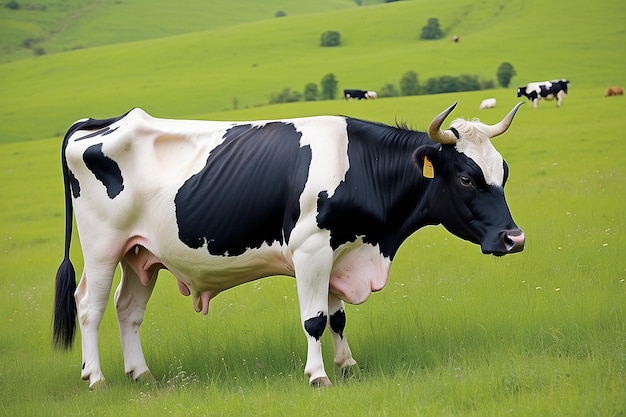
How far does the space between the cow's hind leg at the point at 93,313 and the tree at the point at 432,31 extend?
224 feet

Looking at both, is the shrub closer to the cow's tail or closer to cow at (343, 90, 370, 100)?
cow at (343, 90, 370, 100)

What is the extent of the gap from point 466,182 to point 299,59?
65.0 meters

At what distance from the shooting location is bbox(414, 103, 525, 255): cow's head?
6.80 metres

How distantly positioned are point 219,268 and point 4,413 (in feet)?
6.60

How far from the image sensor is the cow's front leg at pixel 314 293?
269 inches

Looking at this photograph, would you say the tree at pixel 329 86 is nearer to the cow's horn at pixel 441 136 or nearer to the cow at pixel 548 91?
the cow at pixel 548 91

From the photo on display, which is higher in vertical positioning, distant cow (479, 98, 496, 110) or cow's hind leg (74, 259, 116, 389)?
cow's hind leg (74, 259, 116, 389)

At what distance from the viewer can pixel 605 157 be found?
69.4 feet

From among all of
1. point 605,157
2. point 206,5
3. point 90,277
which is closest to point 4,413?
point 90,277

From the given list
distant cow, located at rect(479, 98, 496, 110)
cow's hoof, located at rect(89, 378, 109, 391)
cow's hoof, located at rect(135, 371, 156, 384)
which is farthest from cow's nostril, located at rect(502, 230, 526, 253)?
distant cow, located at rect(479, 98, 496, 110)

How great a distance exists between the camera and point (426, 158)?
691cm

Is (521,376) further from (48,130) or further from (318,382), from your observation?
(48,130)

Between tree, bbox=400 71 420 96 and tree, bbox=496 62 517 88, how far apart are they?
17.2ft

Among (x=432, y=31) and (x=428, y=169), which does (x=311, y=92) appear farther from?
(x=428, y=169)
